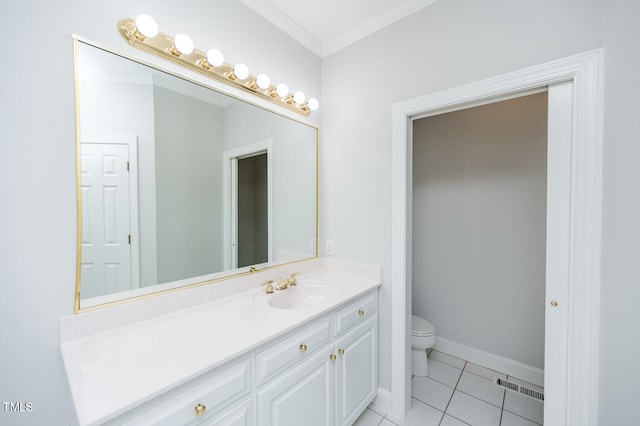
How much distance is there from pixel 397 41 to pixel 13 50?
181 cm

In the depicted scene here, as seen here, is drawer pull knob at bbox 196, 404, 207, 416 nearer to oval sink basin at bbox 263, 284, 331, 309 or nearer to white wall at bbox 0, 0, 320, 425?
white wall at bbox 0, 0, 320, 425

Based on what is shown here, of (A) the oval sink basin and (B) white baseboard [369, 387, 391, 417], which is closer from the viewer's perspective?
(A) the oval sink basin

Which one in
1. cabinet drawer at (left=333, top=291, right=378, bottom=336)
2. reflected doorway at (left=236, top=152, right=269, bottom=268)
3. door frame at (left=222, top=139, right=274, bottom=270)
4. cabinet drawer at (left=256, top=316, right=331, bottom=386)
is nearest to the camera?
cabinet drawer at (left=256, top=316, right=331, bottom=386)

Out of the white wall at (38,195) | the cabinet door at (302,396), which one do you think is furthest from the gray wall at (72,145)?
the cabinet door at (302,396)

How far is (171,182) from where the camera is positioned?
1.28m

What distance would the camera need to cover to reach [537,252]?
1.92 metres

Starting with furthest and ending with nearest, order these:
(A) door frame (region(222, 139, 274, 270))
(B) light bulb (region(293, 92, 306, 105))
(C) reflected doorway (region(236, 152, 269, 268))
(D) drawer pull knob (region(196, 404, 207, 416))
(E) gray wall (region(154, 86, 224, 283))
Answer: (B) light bulb (region(293, 92, 306, 105)) → (C) reflected doorway (region(236, 152, 269, 268)) → (A) door frame (region(222, 139, 274, 270)) → (E) gray wall (region(154, 86, 224, 283)) → (D) drawer pull knob (region(196, 404, 207, 416))

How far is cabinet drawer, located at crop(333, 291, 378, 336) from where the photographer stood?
137cm

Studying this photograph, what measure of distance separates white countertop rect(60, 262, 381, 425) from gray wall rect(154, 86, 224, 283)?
26 cm

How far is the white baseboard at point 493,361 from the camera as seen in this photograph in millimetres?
1934

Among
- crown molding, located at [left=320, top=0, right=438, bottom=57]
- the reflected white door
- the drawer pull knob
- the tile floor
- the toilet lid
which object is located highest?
crown molding, located at [left=320, top=0, right=438, bottom=57]

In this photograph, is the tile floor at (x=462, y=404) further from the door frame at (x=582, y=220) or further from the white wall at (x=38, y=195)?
the white wall at (x=38, y=195)

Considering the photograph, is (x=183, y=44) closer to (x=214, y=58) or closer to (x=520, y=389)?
(x=214, y=58)

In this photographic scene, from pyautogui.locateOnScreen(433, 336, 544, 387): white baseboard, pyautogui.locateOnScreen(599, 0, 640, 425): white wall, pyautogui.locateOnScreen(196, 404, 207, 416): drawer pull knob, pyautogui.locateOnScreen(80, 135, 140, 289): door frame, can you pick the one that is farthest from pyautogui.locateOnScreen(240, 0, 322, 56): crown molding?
pyautogui.locateOnScreen(433, 336, 544, 387): white baseboard
